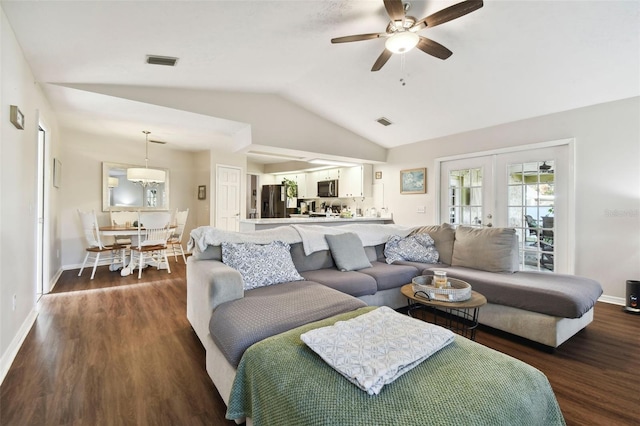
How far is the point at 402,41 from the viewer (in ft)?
7.63

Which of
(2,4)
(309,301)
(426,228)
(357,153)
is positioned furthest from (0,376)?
(357,153)

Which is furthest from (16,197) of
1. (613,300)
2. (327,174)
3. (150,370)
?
(613,300)

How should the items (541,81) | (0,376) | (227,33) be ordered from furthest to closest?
1. (541,81)
2. (227,33)
3. (0,376)

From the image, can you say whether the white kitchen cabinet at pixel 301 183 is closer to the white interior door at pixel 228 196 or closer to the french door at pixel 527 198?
the white interior door at pixel 228 196

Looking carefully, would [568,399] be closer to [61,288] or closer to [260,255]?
[260,255]

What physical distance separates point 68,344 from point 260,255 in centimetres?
167

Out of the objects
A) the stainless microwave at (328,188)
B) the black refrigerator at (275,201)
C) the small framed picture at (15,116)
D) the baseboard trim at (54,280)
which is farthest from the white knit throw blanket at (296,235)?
the black refrigerator at (275,201)

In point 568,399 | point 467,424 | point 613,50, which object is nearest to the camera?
point 467,424

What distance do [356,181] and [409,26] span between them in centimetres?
401

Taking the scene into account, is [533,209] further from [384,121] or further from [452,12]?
[452,12]

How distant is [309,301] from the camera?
6.26ft

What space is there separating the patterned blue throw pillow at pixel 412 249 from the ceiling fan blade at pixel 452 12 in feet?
7.35

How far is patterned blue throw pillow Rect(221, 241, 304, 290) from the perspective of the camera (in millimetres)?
2307

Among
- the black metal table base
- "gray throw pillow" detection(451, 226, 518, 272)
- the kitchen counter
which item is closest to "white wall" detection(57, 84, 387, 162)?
the kitchen counter
